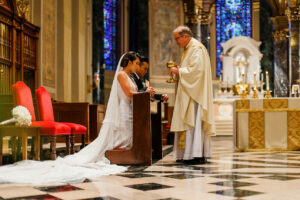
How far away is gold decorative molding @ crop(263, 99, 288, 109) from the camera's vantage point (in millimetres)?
7343

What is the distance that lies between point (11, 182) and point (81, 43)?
9650 millimetres

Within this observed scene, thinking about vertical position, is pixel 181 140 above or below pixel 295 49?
below

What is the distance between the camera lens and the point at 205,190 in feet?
9.50

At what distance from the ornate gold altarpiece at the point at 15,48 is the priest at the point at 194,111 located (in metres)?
3.93

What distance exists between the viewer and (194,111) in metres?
4.98

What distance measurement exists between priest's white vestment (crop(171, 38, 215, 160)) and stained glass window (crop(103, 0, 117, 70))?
38.2ft

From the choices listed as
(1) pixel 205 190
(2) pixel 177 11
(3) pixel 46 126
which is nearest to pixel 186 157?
(3) pixel 46 126

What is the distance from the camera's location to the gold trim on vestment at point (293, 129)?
729 centimetres

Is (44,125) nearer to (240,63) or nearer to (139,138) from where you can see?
(139,138)

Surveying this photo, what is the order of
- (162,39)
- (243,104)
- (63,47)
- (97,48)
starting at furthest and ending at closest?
(162,39) → (97,48) → (63,47) → (243,104)

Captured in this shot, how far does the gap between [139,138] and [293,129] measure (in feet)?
12.3

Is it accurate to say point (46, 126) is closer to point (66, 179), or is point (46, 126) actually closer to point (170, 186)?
point (66, 179)

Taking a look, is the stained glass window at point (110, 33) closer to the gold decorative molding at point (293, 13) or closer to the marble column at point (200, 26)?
the marble column at point (200, 26)

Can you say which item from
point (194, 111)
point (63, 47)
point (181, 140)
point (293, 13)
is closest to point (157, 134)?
point (181, 140)
